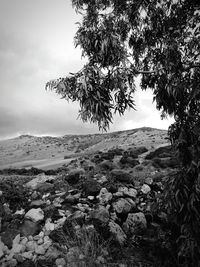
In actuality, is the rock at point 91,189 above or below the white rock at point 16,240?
above

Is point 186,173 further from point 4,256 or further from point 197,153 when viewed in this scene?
point 4,256

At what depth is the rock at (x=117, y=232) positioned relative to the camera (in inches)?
207

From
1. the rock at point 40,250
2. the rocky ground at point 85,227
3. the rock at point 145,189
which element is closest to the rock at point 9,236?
the rocky ground at point 85,227

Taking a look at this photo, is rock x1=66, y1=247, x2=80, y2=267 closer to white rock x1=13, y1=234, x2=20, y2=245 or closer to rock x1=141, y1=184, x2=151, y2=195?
white rock x1=13, y1=234, x2=20, y2=245

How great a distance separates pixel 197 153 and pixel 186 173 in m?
0.39

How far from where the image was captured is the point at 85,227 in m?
5.34

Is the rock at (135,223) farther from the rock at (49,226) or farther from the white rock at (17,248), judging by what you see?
the white rock at (17,248)

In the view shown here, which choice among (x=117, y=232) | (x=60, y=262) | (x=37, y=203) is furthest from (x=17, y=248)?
(x=117, y=232)

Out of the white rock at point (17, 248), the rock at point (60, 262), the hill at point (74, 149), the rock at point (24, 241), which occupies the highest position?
the hill at point (74, 149)

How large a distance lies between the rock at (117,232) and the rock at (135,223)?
0.83 ft

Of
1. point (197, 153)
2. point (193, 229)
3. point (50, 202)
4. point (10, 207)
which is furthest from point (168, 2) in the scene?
point (10, 207)

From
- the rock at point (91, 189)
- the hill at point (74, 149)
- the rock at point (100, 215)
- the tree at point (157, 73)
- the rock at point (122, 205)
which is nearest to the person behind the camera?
the tree at point (157, 73)

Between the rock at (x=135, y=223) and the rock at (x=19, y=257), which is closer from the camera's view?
the rock at (x=19, y=257)

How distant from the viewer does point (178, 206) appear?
421 cm
